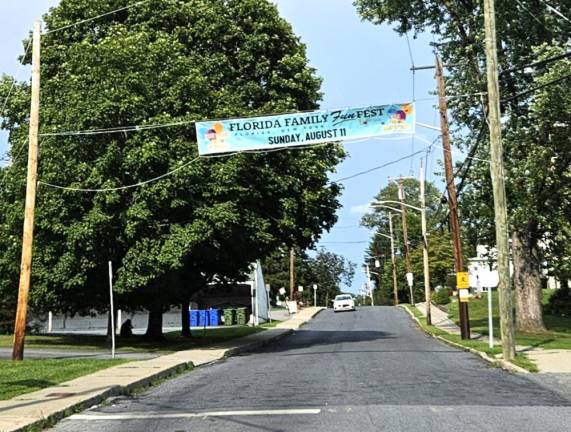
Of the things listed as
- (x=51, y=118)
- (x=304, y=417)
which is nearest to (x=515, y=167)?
(x=51, y=118)

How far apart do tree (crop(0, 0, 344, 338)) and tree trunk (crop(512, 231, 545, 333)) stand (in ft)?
30.0

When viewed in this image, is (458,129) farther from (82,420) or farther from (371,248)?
(371,248)

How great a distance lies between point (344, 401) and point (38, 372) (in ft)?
25.5

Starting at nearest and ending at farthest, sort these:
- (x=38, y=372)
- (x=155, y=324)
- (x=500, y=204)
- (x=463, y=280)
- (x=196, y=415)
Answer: (x=196, y=415), (x=38, y=372), (x=500, y=204), (x=463, y=280), (x=155, y=324)

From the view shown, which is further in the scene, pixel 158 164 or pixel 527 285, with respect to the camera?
pixel 527 285

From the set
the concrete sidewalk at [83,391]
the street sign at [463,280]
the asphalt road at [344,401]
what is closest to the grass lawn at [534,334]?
the street sign at [463,280]

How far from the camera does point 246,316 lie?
53.0 meters

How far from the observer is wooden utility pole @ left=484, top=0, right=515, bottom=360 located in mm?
18125

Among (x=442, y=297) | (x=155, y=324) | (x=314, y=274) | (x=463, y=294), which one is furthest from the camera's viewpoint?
(x=314, y=274)

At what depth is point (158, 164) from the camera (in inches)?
887

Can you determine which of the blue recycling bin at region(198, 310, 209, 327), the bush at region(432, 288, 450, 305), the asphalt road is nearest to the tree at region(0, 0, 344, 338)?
the asphalt road

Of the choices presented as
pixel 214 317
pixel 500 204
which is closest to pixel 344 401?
pixel 500 204

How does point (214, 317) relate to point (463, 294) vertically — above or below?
below

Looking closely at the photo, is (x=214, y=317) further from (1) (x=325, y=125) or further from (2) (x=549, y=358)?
(2) (x=549, y=358)
